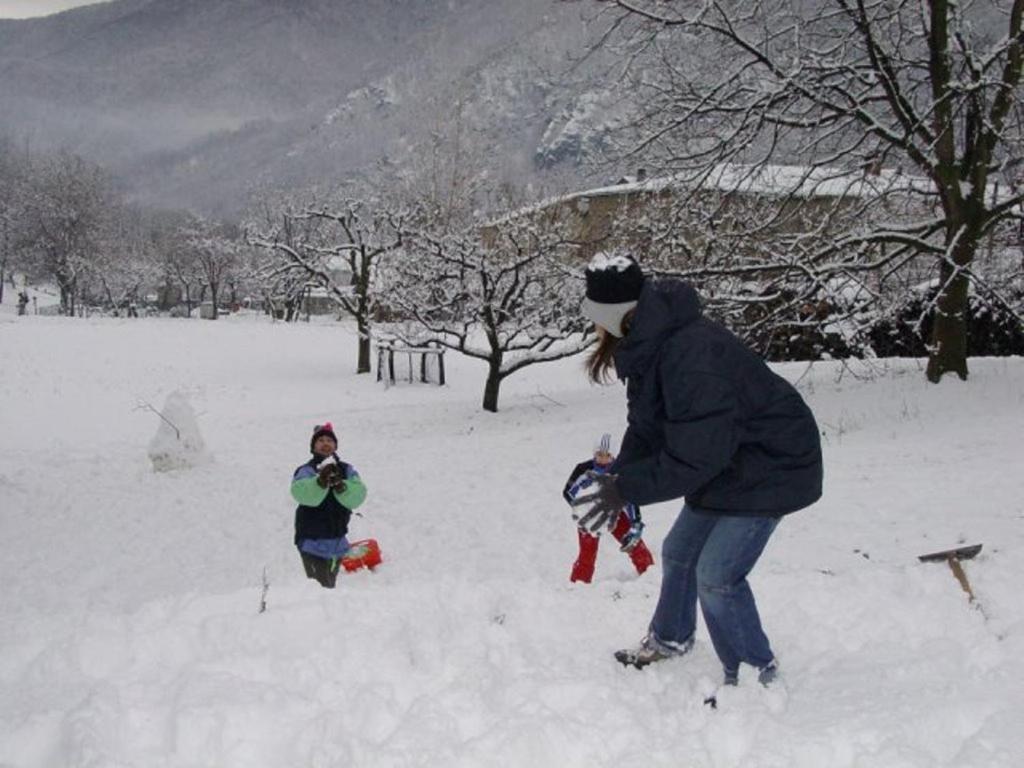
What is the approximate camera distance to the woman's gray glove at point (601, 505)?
10.4 ft

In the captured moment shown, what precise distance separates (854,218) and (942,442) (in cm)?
420

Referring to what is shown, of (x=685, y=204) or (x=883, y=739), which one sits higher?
(x=685, y=204)

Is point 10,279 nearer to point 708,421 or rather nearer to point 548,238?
point 548,238

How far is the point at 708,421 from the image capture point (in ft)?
9.35

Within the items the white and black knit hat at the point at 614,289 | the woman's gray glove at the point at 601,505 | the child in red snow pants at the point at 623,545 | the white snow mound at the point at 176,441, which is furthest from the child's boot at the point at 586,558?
the white snow mound at the point at 176,441

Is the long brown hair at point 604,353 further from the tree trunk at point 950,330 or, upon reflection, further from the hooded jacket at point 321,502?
the tree trunk at point 950,330

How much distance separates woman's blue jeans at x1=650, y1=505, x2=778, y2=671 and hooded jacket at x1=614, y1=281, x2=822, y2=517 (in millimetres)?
131

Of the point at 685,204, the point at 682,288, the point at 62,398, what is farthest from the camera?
the point at 62,398

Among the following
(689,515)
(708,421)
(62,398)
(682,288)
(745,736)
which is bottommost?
(62,398)

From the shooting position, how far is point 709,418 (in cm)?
285

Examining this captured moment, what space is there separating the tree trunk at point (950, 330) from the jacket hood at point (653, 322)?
9.81 meters

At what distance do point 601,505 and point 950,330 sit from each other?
10.5 metres

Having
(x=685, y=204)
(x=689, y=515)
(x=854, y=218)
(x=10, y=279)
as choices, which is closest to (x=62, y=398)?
(x=685, y=204)

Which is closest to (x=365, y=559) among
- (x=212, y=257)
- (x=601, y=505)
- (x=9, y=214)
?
(x=601, y=505)
